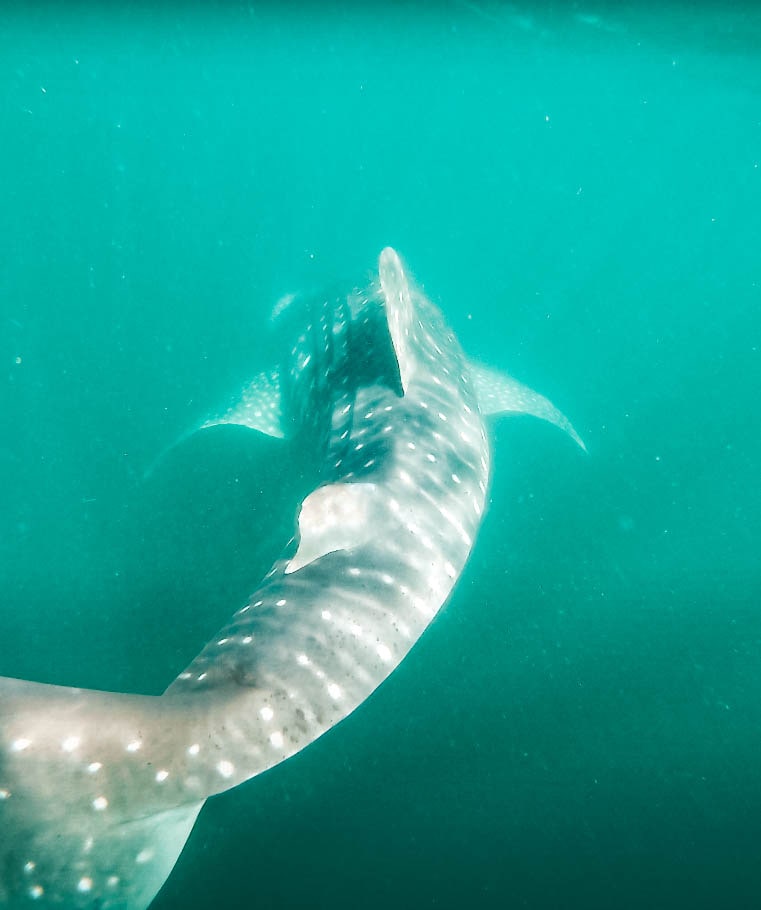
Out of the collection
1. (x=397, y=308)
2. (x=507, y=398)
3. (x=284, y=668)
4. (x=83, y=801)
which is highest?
(x=507, y=398)

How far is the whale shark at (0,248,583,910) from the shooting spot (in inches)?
85.9

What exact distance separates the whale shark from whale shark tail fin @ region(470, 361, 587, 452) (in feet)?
5.82

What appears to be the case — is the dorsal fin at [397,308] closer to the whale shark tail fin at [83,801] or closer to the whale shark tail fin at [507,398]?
the whale shark tail fin at [507,398]

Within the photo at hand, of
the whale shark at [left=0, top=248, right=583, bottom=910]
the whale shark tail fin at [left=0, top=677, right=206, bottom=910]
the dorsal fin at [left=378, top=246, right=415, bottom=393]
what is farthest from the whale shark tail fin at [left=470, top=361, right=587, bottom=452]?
the whale shark tail fin at [left=0, top=677, right=206, bottom=910]

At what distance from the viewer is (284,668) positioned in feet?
9.37

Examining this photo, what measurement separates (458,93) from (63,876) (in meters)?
62.7

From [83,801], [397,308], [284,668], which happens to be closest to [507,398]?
[397,308]

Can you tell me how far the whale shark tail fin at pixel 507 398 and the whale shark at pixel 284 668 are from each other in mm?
1774

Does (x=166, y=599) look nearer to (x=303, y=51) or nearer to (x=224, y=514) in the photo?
(x=224, y=514)

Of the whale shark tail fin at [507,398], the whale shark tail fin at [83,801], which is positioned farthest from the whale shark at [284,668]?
the whale shark tail fin at [507,398]

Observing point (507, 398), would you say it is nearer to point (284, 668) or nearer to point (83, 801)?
point (284, 668)

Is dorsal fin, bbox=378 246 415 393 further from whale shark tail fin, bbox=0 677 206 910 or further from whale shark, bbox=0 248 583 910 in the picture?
whale shark tail fin, bbox=0 677 206 910

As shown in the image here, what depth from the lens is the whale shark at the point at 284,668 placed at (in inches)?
85.9

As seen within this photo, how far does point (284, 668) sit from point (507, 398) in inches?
244
